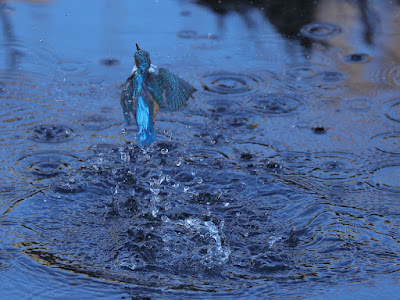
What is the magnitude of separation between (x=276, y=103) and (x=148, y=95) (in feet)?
4.76

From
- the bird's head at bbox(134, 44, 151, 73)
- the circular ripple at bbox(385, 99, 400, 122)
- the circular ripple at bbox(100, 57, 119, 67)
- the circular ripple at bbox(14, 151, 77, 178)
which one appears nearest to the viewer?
the bird's head at bbox(134, 44, 151, 73)

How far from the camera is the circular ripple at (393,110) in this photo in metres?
4.39

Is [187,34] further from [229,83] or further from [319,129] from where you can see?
[319,129]

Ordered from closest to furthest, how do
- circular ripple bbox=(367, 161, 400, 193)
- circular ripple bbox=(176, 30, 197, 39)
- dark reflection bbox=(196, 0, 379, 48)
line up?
circular ripple bbox=(367, 161, 400, 193), circular ripple bbox=(176, 30, 197, 39), dark reflection bbox=(196, 0, 379, 48)

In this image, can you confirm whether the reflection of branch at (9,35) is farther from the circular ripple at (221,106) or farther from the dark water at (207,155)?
the circular ripple at (221,106)

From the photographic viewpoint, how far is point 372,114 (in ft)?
14.5

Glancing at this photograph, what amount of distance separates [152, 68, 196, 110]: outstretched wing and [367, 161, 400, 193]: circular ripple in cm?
111

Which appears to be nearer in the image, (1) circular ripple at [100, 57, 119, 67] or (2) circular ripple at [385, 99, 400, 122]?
(2) circular ripple at [385, 99, 400, 122]

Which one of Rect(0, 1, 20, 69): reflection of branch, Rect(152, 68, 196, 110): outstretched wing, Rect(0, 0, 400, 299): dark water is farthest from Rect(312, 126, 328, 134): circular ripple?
Rect(0, 1, 20, 69): reflection of branch

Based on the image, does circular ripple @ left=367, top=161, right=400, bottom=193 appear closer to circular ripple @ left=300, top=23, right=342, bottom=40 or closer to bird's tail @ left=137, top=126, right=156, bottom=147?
bird's tail @ left=137, top=126, right=156, bottom=147

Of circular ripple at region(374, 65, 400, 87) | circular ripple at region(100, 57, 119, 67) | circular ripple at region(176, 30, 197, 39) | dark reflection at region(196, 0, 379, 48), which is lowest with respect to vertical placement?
circular ripple at region(100, 57, 119, 67)

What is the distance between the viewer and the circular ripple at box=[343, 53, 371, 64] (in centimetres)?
505

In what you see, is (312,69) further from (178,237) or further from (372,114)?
(178,237)

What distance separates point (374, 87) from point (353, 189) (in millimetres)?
1224
